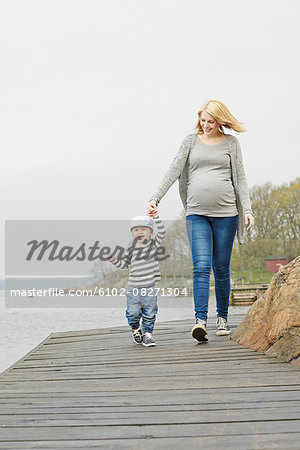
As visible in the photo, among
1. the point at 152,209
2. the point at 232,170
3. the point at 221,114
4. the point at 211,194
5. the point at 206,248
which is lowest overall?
the point at 206,248

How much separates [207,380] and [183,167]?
6.95 feet

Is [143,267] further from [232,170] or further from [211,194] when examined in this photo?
[232,170]

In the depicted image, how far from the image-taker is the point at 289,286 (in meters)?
4.07

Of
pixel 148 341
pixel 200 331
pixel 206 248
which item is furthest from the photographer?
pixel 148 341

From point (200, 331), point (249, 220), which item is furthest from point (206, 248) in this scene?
point (200, 331)

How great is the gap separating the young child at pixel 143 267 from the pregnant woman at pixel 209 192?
32 cm

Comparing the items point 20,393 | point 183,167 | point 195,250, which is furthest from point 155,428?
point 183,167

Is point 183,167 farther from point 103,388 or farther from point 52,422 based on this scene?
point 52,422

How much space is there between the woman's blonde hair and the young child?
3.33 feet

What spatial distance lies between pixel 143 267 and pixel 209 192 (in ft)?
2.94

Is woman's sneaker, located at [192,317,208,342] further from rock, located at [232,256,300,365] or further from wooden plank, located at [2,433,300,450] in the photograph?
wooden plank, located at [2,433,300,450]

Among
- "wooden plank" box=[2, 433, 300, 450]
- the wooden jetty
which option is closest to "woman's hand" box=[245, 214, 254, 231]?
the wooden jetty

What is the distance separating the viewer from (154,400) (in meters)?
2.72

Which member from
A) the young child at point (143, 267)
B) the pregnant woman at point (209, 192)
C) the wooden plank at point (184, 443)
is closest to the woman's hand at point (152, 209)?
the pregnant woman at point (209, 192)
